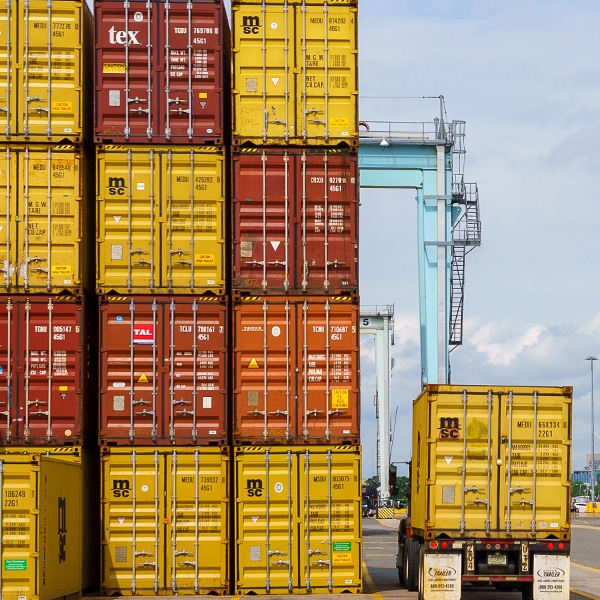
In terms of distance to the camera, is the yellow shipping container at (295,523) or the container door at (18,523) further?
the yellow shipping container at (295,523)

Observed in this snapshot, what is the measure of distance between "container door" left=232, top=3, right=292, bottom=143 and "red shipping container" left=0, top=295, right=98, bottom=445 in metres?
4.43

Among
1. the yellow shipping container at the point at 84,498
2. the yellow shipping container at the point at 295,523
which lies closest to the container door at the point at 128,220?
the yellow shipping container at the point at 84,498

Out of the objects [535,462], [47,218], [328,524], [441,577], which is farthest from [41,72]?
[441,577]

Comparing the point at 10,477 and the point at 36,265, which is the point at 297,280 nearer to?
the point at 36,265

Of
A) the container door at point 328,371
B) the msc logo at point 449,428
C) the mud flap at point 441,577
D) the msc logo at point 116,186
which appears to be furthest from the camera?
the msc logo at point 116,186

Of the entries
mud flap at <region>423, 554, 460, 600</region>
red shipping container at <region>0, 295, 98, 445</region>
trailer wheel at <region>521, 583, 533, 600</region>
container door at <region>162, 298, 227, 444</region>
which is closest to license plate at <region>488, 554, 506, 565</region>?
mud flap at <region>423, 554, 460, 600</region>

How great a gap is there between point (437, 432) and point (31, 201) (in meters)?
8.15

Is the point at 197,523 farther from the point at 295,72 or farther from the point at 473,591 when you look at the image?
the point at 295,72

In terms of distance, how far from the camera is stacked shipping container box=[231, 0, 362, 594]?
20.1 metres

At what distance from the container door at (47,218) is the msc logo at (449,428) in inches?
265

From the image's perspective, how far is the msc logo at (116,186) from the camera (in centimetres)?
2084

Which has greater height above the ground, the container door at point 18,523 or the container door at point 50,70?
the container door at point 50,70

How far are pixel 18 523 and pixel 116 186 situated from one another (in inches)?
244

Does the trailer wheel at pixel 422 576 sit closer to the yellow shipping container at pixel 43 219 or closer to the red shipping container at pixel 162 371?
the red shipping container at pixel 162 371
